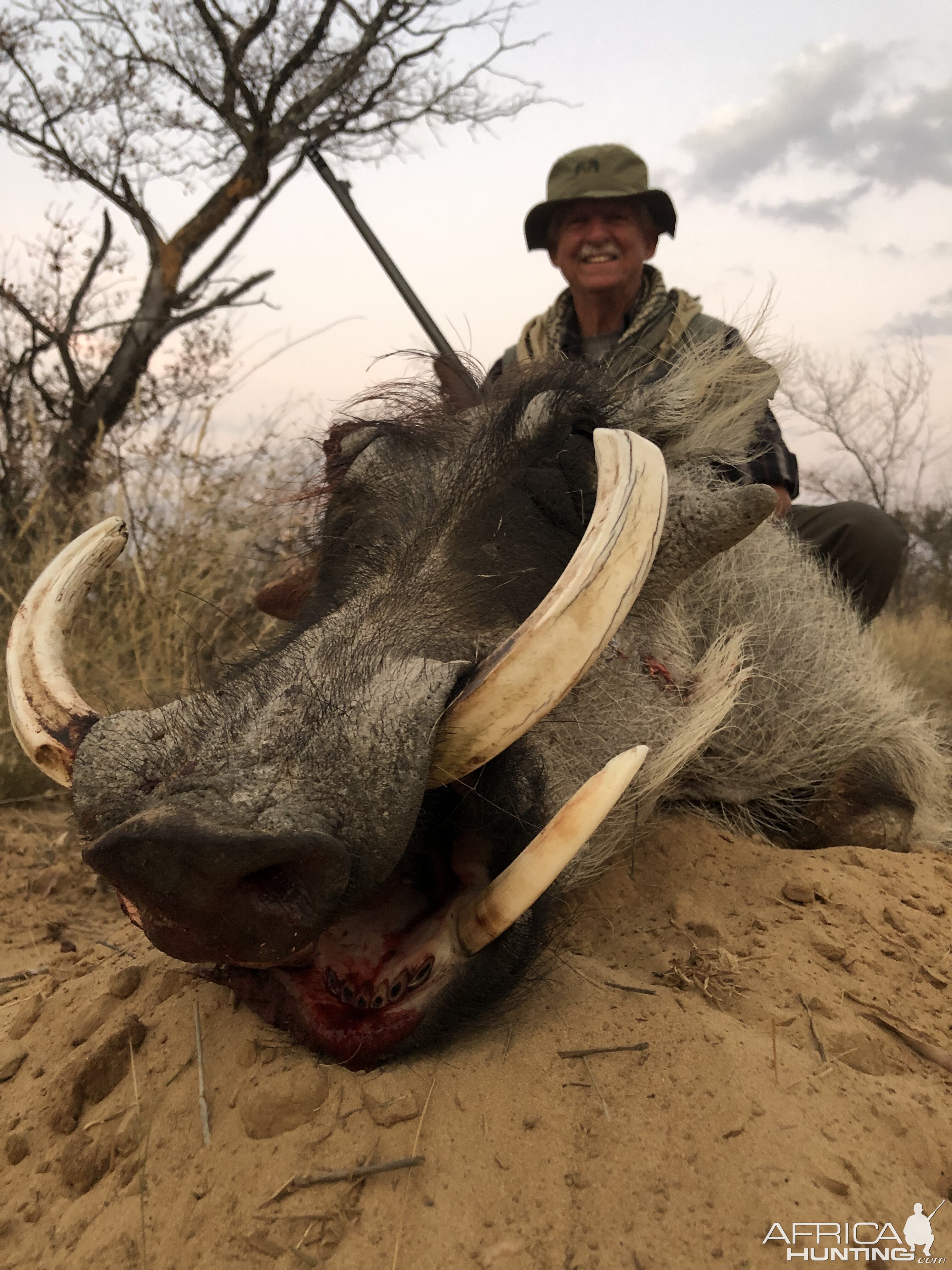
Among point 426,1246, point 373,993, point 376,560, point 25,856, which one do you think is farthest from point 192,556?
point 426,1246

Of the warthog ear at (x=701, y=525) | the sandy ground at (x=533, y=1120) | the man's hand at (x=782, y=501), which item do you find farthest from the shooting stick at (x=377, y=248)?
the sandy ground at (x=533, y=1120)

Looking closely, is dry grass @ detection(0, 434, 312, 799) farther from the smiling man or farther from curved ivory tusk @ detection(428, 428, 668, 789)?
curved ivory tusk @ detection(428, 428, 668, 789)

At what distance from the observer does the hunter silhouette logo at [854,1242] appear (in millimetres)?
1097

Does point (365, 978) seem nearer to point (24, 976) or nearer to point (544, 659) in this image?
point (544, 659)

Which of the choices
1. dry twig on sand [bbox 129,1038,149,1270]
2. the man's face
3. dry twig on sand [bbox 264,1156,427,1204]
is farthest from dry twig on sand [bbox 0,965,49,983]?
the man's face

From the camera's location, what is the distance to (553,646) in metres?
1.36

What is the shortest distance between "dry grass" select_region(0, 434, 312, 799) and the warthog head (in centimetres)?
232

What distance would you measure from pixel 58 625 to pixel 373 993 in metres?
0.94

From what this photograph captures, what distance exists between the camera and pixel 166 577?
4668 millimetres

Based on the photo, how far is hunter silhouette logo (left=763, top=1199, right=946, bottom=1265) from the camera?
1.10 metres

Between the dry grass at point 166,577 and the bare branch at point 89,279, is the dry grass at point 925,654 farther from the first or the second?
the bare branch at point 89,279

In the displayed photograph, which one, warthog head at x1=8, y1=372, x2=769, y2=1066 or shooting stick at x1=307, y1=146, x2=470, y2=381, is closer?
warthog head at x1=8, y1=372, x2=769, y2=1066

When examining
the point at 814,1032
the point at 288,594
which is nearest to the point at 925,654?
the point at 288,594

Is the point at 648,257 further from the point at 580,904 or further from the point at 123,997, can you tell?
the point at 123,997
